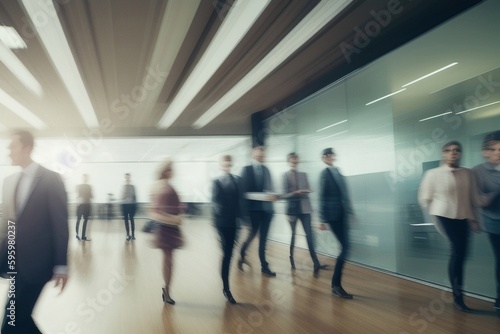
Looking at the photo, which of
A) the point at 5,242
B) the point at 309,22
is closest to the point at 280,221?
the point at 309,22

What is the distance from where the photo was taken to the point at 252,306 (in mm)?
4293

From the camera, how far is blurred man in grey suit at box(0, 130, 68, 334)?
6.61 ft

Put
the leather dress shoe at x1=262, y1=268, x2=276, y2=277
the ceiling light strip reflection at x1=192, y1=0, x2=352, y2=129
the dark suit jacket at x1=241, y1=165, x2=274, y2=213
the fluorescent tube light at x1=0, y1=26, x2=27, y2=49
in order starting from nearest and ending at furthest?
the ceiling light strip reflection at x1=192, y1=0, x2=352, y2=129 < the fluorescent tube light at x1=0, y1=26, x2=27, y2=49 < the dark suit jacket at x1=241, y1=165, x2=274, y2=213 < the leather dress shoe at x1=262, y1=268, x2=276, y2=277

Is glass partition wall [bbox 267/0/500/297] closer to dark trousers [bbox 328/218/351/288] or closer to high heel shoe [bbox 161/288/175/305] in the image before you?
dark trousers [bbox 328/218/351/288]

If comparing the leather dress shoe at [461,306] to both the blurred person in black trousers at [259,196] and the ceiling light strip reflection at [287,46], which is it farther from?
the ceiling light strip reflection at [287,46]

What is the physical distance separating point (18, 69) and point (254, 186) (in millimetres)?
4281

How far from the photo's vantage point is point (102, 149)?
1611 cm

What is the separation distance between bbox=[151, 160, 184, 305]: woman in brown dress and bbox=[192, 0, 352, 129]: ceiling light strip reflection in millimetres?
2512

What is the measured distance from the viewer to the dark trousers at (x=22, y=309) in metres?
1.99

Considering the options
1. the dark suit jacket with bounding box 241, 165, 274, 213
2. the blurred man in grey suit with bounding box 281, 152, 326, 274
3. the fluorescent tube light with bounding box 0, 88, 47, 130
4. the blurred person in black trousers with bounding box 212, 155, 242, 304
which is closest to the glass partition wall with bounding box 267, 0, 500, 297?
the blurred man in grey suit with bounding box 281, 152, 326, 274

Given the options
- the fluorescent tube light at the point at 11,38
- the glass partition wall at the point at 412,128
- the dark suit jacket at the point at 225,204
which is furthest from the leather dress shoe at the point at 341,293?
the fluorescent tube light at the point at 11,38

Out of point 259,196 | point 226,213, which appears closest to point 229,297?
point 226,213

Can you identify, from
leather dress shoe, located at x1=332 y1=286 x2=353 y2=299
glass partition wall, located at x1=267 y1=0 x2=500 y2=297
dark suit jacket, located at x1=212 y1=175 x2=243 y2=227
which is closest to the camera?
glass partition wall, located at x1=267 y1=0 x2=500 y2=297

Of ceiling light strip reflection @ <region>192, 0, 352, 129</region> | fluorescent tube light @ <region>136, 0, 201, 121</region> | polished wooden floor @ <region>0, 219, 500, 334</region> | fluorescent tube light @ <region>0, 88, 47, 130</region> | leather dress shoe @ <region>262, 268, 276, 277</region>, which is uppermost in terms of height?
ceiling light strip reflection @ <region>192, 0, 352, 129</region>
